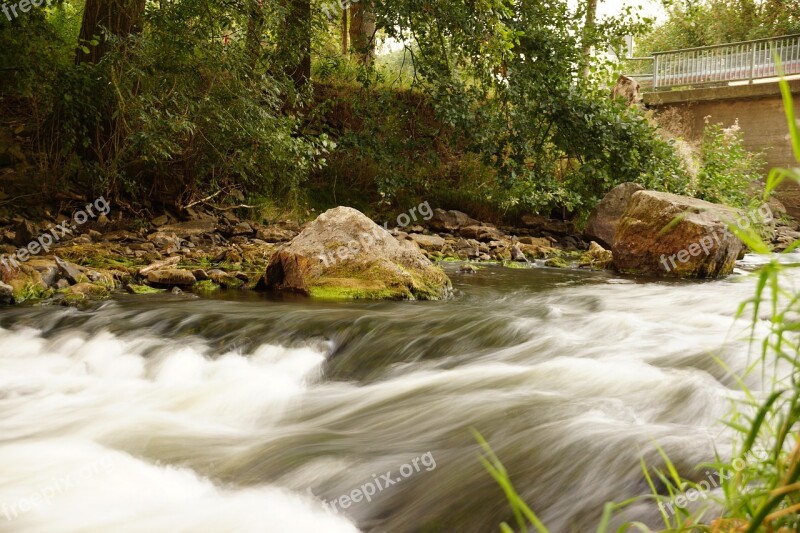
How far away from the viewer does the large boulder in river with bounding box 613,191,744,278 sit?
28.8 ft

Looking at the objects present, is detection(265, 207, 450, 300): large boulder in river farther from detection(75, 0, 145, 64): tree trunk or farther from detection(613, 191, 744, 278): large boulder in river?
detection(75, 0, 145, 64): tree trunk

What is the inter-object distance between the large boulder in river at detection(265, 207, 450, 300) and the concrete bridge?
1516 cm

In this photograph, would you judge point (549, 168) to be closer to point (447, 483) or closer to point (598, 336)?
point (598, 336)

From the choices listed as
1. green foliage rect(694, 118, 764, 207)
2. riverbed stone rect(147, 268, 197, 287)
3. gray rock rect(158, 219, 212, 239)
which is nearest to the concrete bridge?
green foliage rect(694, 118, 764, 207)

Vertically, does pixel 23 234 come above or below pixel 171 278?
above

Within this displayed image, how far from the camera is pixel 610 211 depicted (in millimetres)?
12070

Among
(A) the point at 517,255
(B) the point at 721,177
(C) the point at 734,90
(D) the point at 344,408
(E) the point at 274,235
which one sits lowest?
(D) the point at 344,408

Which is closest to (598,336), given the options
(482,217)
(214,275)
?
(214,275)

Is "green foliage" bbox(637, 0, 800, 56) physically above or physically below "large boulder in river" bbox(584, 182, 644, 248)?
above

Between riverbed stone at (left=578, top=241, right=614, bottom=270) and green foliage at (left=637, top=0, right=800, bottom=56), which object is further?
green foliage at (left=637, top=0, right=800, bottom=56)

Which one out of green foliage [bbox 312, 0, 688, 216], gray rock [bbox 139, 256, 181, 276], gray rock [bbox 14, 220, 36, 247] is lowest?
gray rock [bbox 139, 256, 181, 276]

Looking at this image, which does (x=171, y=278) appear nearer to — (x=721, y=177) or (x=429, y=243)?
(x=429, y=243)

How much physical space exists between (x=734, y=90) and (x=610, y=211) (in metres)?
11.6

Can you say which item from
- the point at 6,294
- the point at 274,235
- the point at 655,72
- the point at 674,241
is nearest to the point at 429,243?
the point at 274,235
